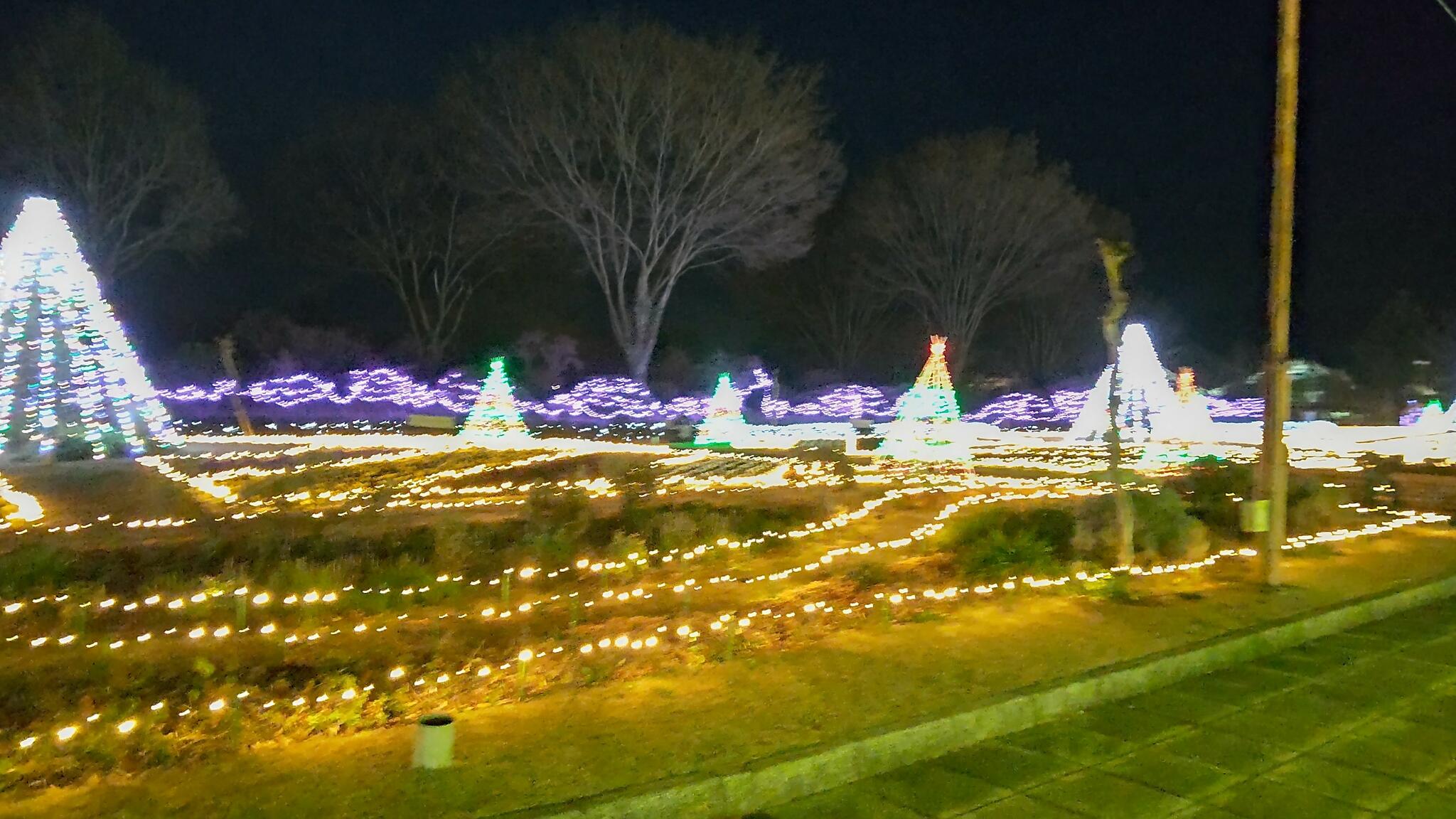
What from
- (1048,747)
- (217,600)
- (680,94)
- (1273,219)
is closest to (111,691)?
(217,600)

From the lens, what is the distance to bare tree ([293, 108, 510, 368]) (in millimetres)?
34531

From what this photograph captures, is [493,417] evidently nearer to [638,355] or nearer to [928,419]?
[928,419]

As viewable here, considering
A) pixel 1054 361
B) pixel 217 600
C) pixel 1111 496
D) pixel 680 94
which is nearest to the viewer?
pixel 217 600

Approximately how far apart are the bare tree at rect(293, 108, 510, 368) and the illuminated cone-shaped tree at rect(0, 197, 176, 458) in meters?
15.3

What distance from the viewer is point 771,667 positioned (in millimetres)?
6934

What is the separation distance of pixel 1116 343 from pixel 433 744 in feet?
22.8

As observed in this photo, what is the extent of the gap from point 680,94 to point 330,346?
42.4 ft

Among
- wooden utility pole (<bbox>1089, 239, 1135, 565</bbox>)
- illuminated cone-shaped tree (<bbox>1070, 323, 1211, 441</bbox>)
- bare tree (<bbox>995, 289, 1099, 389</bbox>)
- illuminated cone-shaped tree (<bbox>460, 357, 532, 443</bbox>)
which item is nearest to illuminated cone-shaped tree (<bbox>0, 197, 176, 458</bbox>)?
illuminated cone-shaped tree (<bbox>460, 357, 532, 443</bbox>)

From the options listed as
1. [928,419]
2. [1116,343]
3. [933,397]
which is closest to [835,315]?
[928,419]

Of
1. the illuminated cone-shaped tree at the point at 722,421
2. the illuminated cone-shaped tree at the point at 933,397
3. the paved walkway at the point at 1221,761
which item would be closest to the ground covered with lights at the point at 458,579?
the paved walkway at the point at 1221,761

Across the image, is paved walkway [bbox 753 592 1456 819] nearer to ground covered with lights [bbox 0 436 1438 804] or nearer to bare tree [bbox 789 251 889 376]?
ground covered with lights [bbox 0 436 1438 804]

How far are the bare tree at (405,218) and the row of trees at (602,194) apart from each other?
0.07 meters

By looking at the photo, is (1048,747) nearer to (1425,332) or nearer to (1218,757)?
(1218,757)

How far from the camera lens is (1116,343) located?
32.1 feet
